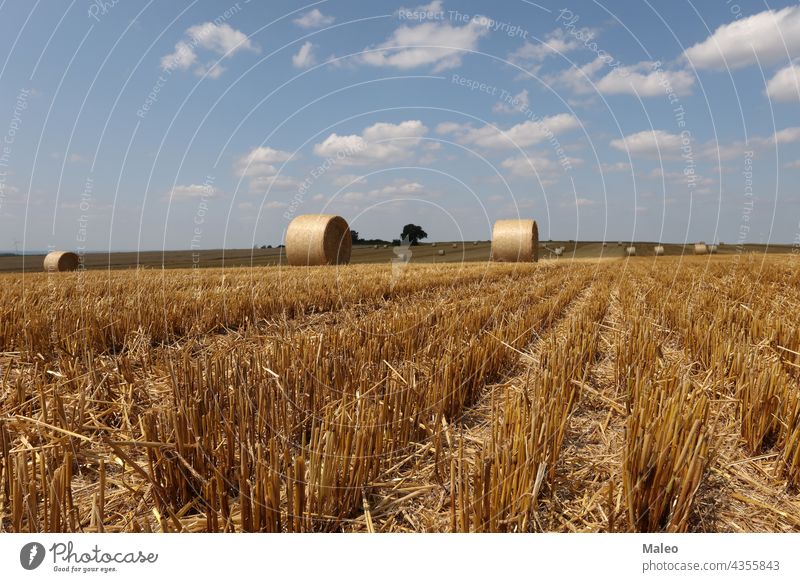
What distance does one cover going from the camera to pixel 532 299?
299 inches

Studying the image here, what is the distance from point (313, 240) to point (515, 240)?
10.7 m

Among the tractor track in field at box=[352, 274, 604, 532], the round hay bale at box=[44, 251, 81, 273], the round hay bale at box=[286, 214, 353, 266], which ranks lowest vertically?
the tractor track in field at box=[352, 274, 604, 532]

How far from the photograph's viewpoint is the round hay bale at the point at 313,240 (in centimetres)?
1816

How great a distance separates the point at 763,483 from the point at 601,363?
76.1 inches

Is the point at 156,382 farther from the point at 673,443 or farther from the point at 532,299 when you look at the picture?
the point at 532,299

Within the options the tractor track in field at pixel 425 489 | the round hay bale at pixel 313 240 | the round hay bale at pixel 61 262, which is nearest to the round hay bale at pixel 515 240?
the round hay bale at pixel 313 240

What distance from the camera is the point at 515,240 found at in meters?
23.9

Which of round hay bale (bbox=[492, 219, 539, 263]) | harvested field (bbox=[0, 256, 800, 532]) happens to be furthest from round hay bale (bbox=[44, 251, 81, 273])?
harvested field (bbox=[0, 256, 800, 532])

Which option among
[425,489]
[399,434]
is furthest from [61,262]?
[425,489]

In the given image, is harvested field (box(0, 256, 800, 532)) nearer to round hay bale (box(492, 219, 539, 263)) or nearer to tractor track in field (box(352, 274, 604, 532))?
tractor track in field (box(352, 274, 604, 532))

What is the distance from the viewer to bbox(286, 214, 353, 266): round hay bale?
715 inches

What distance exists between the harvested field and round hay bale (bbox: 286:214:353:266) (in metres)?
13.7

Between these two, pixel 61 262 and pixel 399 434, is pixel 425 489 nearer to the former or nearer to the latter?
pixel 399 434
